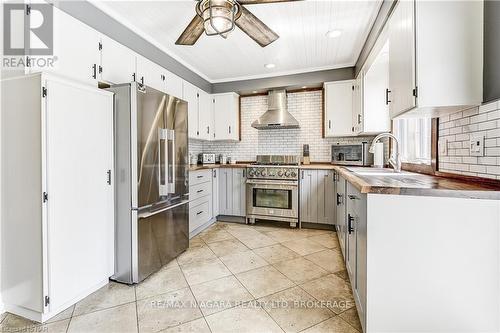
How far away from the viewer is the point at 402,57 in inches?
65.3

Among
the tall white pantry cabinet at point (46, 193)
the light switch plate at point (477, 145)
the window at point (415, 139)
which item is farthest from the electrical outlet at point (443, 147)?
the tall white pantry cabinet at point (46, 193)

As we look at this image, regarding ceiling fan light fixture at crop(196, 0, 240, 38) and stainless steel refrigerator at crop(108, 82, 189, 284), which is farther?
stainless steel refrigerator at crop(108, 82, 189, 284)

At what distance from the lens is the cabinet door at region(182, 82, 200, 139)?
3754 millimetres

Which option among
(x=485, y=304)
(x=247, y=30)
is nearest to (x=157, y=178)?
(x=247, y=30)

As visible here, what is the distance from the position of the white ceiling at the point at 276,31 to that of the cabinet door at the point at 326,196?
67.0 inches

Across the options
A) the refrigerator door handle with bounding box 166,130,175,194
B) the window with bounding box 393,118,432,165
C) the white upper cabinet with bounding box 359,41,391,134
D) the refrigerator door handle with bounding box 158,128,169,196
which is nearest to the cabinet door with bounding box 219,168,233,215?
the refrigerator door handle with bounding box 166,130,175,194

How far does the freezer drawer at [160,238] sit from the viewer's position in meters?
2.16

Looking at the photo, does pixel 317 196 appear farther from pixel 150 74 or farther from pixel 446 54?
pixel 150 74

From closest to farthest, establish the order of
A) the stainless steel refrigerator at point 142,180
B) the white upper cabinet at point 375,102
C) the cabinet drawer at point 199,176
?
the stainless steel refrigerator at point 142,180 → the white upper cabinet at point 375,102 → the cabinet drawer at point 199,176

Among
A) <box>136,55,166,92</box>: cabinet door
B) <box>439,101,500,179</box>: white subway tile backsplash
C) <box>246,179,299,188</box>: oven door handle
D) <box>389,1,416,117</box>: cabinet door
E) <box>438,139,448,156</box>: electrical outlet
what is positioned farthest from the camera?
<box>246,179,299,188</box>: oven door handle

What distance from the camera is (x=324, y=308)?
1.77m

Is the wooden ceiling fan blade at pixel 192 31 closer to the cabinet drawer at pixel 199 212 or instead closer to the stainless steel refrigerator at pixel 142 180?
the stainless steel refrigerator at pixel 142 180

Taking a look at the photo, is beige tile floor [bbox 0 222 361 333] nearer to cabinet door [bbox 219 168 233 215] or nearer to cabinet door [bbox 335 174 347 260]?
cabinet door [bbox 335 174 347 260]

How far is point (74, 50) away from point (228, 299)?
2.38 meters
